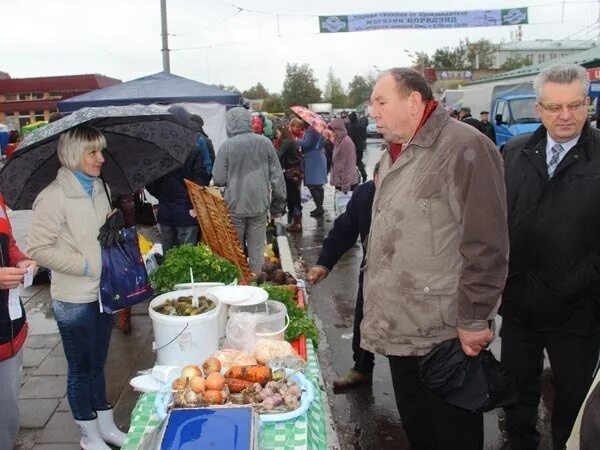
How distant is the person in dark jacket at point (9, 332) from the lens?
264cm

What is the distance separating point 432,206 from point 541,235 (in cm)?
82

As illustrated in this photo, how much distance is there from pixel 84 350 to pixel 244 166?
323 cm

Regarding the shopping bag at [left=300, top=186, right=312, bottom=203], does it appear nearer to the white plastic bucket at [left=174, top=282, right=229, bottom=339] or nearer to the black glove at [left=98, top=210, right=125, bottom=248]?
the white plastic bucket at [left=174, top=282, right=229, bottom=339]

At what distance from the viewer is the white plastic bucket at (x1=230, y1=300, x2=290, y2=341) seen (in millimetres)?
2941

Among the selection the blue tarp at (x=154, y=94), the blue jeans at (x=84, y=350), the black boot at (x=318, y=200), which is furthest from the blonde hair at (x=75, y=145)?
the black boot at (x=318, y=200)

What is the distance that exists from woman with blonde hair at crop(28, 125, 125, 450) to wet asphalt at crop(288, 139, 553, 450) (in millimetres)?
1630

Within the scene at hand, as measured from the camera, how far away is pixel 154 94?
28.1 feet

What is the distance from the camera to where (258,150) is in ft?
19.6

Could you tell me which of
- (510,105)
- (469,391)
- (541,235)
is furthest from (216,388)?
(510,105)

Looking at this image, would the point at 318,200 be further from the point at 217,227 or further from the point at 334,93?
the point at 334,93

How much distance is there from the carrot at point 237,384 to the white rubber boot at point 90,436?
1323 millimetres

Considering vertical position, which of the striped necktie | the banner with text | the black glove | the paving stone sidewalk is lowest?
the paving stone sidewalk

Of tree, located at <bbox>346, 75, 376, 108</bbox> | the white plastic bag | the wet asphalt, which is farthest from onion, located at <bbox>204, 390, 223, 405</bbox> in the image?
tree, located at <bbox>346, 75, 376, 108</bbox>

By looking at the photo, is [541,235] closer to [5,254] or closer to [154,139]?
[154,139]
